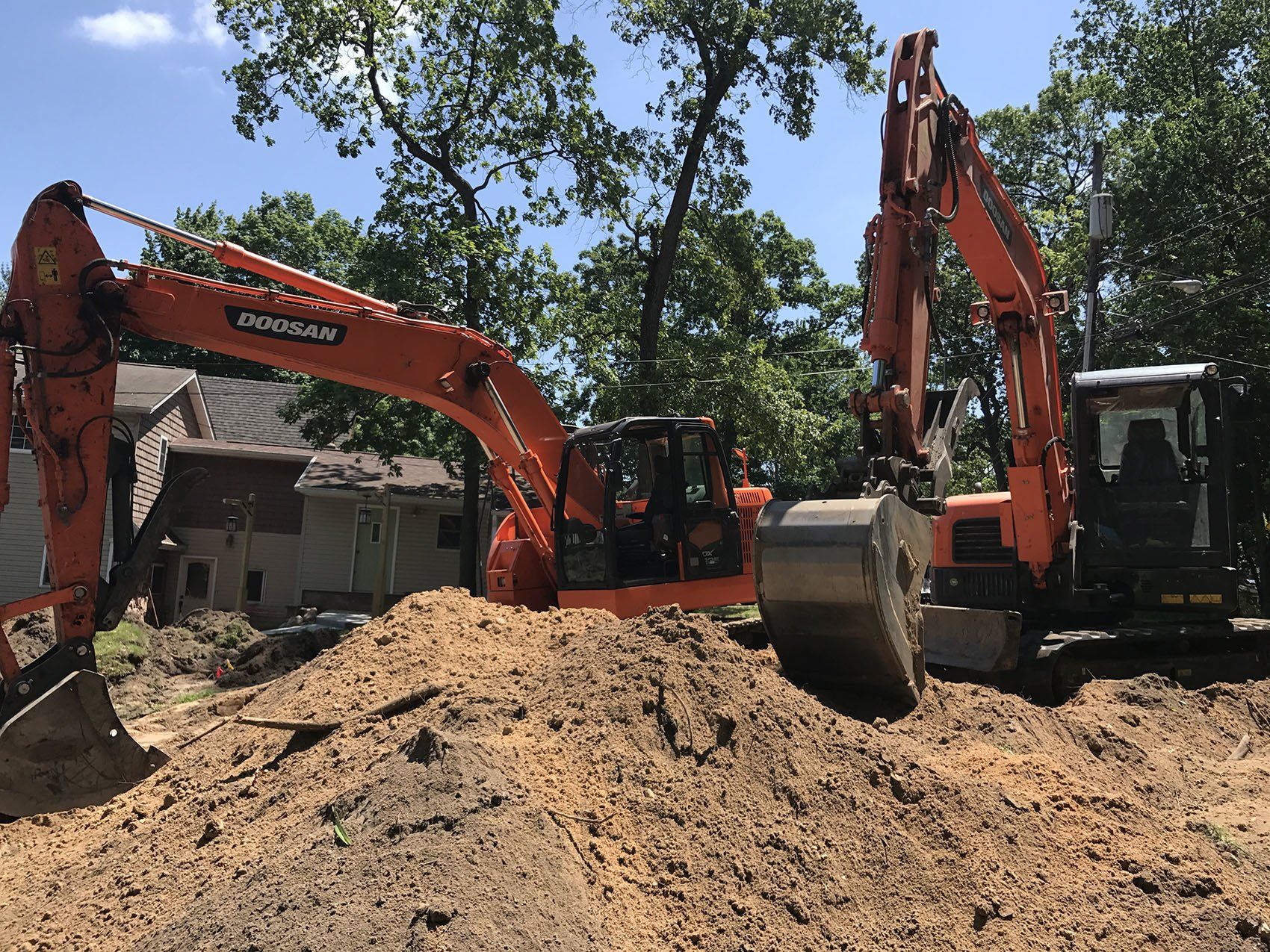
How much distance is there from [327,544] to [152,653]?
1200cm

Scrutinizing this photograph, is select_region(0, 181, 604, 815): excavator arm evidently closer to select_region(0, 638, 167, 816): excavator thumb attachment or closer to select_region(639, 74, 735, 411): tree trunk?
select_region(0, 638, 167, 816): excavator thumb attachment

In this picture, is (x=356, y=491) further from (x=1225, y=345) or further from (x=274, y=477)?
(x=1225, y=345)

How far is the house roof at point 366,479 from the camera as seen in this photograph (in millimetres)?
24812

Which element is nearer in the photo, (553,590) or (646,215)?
(553,590)

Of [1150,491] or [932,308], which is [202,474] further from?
[1150,491]

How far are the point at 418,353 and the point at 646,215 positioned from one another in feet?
51.4

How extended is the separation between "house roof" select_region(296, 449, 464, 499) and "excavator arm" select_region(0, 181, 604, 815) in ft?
50.2

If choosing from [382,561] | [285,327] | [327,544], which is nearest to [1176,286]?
[382,561]

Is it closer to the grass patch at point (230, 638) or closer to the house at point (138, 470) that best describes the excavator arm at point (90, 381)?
the grass patch at point (230, 638)

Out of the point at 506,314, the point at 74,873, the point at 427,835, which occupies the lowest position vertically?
the point at 74,873

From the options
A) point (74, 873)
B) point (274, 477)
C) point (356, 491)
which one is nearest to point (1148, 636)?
point (74, 873)

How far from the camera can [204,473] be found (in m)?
7.22

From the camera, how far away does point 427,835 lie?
370cm

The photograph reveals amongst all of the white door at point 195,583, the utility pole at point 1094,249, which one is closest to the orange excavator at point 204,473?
the utility pole at point 1094,249
